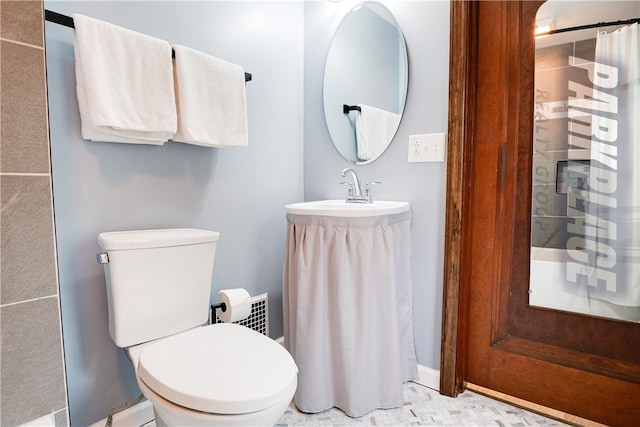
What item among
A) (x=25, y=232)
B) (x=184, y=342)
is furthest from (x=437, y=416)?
(x=25, y=232)

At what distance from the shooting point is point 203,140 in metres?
1.31

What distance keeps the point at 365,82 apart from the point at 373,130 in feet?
0.84

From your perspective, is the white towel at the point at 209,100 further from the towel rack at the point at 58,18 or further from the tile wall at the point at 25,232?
the tile wall at the point at 25,232

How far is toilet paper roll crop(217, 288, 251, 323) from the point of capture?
1.35m

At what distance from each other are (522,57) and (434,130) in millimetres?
419

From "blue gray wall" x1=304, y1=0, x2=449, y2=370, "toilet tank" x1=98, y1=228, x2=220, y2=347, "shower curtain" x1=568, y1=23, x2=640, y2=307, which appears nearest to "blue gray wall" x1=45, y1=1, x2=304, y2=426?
"toilet tank" x1=98, y1=228, x2=220, y2=347

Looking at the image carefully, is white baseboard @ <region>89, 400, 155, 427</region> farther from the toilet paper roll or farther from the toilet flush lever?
the toilet flush lever

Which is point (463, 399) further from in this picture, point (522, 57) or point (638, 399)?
point (522, 57)

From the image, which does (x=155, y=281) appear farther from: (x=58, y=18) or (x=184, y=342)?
(x=58, y=18)

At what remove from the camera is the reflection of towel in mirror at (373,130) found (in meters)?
1.63

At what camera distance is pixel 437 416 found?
1365mm

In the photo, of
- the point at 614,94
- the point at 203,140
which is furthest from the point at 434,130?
the point at 203,140

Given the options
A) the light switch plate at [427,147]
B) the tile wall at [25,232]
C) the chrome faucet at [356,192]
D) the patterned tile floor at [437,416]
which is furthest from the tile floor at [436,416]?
the light switch plate at [427,147]

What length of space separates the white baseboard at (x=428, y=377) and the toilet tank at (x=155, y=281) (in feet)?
3.27
